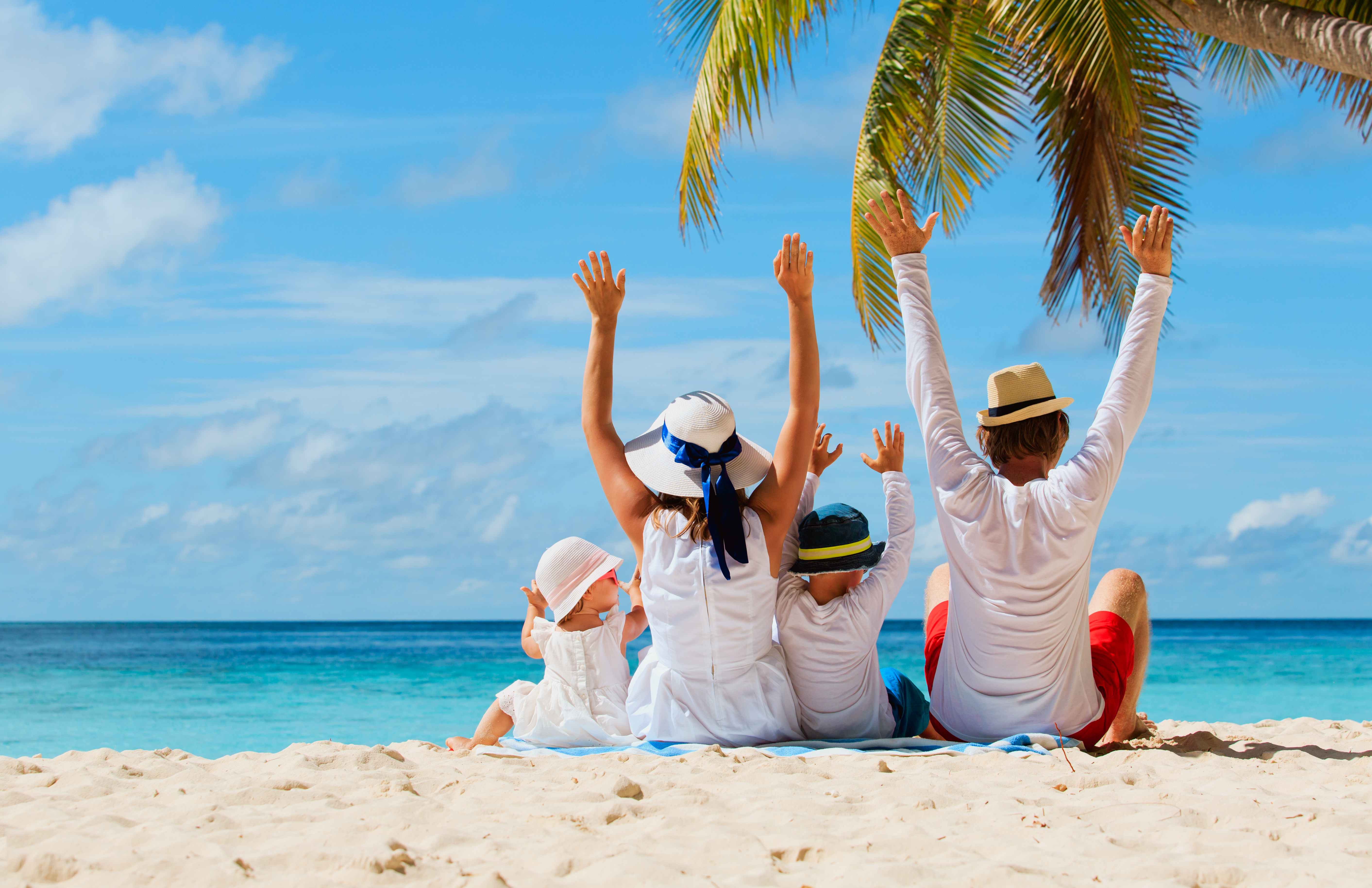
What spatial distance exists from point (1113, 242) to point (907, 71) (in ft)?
7.07

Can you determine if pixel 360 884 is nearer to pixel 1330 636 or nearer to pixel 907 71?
pixel 907 71

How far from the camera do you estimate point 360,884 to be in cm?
207

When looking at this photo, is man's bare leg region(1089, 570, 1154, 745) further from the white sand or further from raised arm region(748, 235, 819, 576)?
raised arm region(748, 235, 819, 576)

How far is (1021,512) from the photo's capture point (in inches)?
131

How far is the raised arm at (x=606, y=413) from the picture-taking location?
3660 mm

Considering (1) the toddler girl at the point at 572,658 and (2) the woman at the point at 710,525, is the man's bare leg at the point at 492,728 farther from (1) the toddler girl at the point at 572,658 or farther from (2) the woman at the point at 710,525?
(2) the woman at the point at 710,525

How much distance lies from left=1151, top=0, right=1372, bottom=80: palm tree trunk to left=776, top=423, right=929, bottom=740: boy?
4.25m

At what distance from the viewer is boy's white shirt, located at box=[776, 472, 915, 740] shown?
143 inches

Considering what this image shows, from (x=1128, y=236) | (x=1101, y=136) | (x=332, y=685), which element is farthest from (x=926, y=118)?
(x=332, y=685)

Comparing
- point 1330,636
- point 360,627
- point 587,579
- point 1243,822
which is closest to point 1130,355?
point 1243,822

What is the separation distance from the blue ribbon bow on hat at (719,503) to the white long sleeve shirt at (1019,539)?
2.22 feet

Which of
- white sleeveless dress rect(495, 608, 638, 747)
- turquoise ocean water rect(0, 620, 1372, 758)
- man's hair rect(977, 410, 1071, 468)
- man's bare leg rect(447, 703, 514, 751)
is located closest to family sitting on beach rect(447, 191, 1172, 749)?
man's hair rect(977, 410, 1071, 468)

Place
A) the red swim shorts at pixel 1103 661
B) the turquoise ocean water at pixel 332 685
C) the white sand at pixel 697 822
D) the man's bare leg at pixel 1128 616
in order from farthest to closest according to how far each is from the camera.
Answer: the turquoise ocean water at pixel 332 685
the man's bare leg at pixel 1128 616
the red swim shorts at pixel 1103 661
the white sand at pixel 697 822

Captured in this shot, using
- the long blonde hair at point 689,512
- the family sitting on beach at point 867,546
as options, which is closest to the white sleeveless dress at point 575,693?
the family sitting on beach at point 867,546
